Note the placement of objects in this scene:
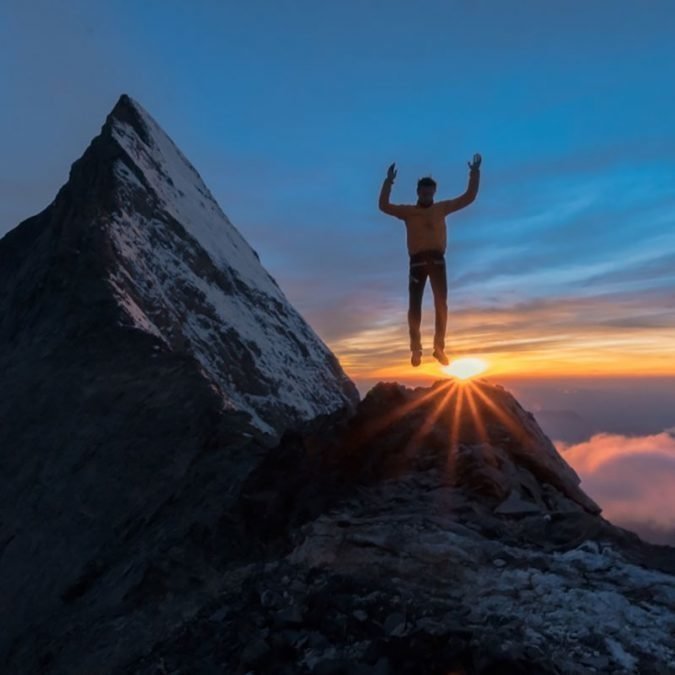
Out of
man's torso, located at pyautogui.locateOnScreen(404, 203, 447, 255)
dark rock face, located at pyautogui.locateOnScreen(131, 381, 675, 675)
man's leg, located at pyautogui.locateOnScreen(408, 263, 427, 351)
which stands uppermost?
man's torso, located at pyautogui.locateOnScreen(404, 203, 447, 255)

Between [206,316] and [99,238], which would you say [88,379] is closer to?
[99,238]

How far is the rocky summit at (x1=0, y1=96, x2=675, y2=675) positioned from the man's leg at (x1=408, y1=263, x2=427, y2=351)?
3.99 ft

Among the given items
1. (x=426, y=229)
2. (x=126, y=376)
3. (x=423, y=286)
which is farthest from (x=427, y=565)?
(x=126, y=376)

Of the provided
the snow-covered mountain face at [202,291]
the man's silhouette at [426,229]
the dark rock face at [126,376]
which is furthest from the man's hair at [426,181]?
the snow-covered mountain face at [202,291]

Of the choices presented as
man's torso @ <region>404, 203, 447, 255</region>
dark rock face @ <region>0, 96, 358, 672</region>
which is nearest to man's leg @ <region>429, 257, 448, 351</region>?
man's torso @ <region>404, 203, 447, 255</region>

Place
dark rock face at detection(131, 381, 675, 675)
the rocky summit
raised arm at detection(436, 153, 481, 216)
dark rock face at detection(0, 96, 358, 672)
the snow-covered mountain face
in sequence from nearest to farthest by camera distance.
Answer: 1. dark rock face at detection(131, 381, 675, 675)
2. the rocky summit
3. raised arm at detection(436, 153, 481, 216)
4. dark rock face at detection(0, 96, 358, 672)
5. the snow-covered mountain face

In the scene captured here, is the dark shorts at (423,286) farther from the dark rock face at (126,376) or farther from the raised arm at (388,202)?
the dark rock face at (126,376)

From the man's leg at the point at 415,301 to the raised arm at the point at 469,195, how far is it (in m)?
1.10

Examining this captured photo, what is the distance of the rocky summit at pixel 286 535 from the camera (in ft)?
23.2

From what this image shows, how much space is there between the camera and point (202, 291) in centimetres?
3959

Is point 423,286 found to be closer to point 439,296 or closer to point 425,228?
point 439,296

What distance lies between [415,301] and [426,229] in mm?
1375

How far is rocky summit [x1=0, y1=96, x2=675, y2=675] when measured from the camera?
7.08 metres

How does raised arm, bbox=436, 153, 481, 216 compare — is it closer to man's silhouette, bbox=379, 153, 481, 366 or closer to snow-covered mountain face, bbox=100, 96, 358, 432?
man's silhouette, bbox=379, 153, 481, 366
